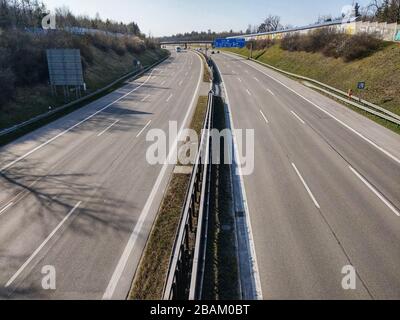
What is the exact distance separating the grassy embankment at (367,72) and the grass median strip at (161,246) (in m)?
19.3

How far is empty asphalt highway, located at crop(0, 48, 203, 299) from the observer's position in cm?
1039

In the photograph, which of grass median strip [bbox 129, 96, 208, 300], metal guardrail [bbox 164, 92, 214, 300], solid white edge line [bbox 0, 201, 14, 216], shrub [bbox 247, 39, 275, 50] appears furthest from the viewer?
shrub [bbox 247, 39, 275, 50]

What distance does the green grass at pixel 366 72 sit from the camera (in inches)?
1293

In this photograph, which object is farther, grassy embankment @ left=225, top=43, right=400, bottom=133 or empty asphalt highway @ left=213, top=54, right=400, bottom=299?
grassy embankment @ left=225, top=43, right=400, bottom=133

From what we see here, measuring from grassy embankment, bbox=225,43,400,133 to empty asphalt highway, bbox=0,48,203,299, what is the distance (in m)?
20.8

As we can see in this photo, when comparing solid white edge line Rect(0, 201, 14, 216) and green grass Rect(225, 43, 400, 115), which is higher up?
green grass Rect(225, 43, 400, 115)

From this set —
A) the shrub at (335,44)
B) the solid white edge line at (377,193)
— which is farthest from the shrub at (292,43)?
the solid white edge line at (377,193)

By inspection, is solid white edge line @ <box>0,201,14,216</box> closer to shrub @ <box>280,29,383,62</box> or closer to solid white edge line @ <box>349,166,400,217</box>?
solid white edge line @ <box>349,166,400,217</box>

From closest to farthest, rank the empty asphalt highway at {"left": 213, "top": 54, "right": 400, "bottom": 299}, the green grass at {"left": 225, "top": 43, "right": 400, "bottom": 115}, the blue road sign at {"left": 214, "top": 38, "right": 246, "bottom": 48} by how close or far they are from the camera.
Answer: the empty asphalt highway at {"left": 213, "top": 54, "right": 400, "bottom": 299}
the green grass at {"left": 225, "top": 43, "right": 400, "bottom": 115}
the blue road sign at {"left": 214, "top": 38, "right": 246, "bottom": 48}

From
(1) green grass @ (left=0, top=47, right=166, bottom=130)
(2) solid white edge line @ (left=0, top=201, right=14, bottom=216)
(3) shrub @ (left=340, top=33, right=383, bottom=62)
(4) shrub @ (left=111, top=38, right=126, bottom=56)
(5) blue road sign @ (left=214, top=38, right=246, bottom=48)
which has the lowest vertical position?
(2) solid white edge line @ (left=0, top=201, right=14, bottom=216)

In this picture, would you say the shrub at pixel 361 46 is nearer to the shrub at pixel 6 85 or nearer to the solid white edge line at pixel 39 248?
the shrub at pixel 6 85

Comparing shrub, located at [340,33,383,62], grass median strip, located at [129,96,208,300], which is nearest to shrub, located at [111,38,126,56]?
shrub, located at [340,33,383,62]

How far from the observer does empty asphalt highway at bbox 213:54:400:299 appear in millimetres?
10109

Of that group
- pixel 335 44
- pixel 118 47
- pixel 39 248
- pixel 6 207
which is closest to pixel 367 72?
pixel 335 44
